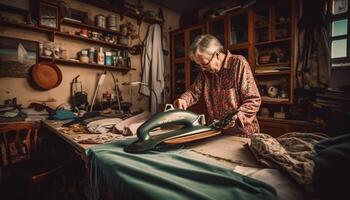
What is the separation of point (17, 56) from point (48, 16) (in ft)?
2.06

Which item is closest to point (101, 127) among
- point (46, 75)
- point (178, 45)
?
point (46, 75)

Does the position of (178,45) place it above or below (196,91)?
above

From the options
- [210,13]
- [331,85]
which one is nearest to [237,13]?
[210,13]

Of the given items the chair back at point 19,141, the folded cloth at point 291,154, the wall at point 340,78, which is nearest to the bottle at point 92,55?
the chair back at point 19,141

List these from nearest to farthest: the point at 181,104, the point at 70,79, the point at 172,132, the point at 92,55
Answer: the point at 172,132 → the point at 181,104 → the point at 70,79 → the point at 92,55

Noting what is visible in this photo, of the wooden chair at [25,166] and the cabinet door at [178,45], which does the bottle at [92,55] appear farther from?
the cabinet door at [178,45]

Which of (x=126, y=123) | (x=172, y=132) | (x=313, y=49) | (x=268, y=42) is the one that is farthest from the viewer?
(x=268, y=42)

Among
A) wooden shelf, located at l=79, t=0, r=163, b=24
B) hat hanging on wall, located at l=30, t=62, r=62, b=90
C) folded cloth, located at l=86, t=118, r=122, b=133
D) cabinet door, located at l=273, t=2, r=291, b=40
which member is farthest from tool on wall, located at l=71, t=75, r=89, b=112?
cabinet door, located at l=273, t=2, r=291, b=40

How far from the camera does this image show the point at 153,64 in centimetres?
363

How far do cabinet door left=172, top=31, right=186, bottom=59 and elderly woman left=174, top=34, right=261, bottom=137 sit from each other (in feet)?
7.77

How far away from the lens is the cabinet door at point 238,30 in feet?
10.2

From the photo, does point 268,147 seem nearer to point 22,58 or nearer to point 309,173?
point 309,173

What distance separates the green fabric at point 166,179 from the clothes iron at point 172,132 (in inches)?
1.9

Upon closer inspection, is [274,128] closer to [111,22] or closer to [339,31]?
[339,31]
